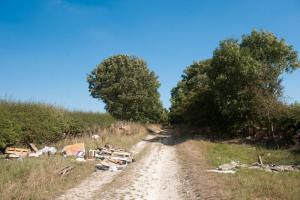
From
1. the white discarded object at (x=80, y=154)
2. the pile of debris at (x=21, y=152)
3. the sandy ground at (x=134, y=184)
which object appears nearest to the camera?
the sandy ground at (x=134, y=184)

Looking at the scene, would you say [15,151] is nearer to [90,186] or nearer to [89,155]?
[89,155]

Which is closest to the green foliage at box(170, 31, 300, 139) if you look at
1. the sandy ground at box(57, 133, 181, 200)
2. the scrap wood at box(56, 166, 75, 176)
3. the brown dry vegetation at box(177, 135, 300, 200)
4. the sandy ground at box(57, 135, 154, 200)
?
the brown dry vegetation at box(177, 135, 300, 200)

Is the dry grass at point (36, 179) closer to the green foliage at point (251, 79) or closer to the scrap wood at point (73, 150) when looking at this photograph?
the scrap wood at point (73, 150)

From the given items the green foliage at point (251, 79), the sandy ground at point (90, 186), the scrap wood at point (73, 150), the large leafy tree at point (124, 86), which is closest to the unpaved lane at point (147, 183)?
the sandy ground at point (90, 186)

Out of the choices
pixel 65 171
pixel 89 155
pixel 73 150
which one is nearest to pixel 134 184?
pixel 65 171

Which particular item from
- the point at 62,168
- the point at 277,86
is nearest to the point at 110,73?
the point at 277,86

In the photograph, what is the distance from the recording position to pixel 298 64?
113 feet

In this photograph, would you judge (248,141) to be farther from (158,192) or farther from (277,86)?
(158,192)

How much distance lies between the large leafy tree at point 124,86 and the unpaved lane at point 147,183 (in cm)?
3558

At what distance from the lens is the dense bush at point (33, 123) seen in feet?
79.3

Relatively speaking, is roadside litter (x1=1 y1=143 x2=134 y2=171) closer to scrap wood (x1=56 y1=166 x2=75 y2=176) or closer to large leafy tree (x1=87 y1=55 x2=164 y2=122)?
scrap wood (x1=56 y1=166 x2=75 y2=176)

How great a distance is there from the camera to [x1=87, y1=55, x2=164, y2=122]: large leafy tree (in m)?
56.8

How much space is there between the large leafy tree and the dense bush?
2337 centimetres

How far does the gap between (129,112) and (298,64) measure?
3064 cm
